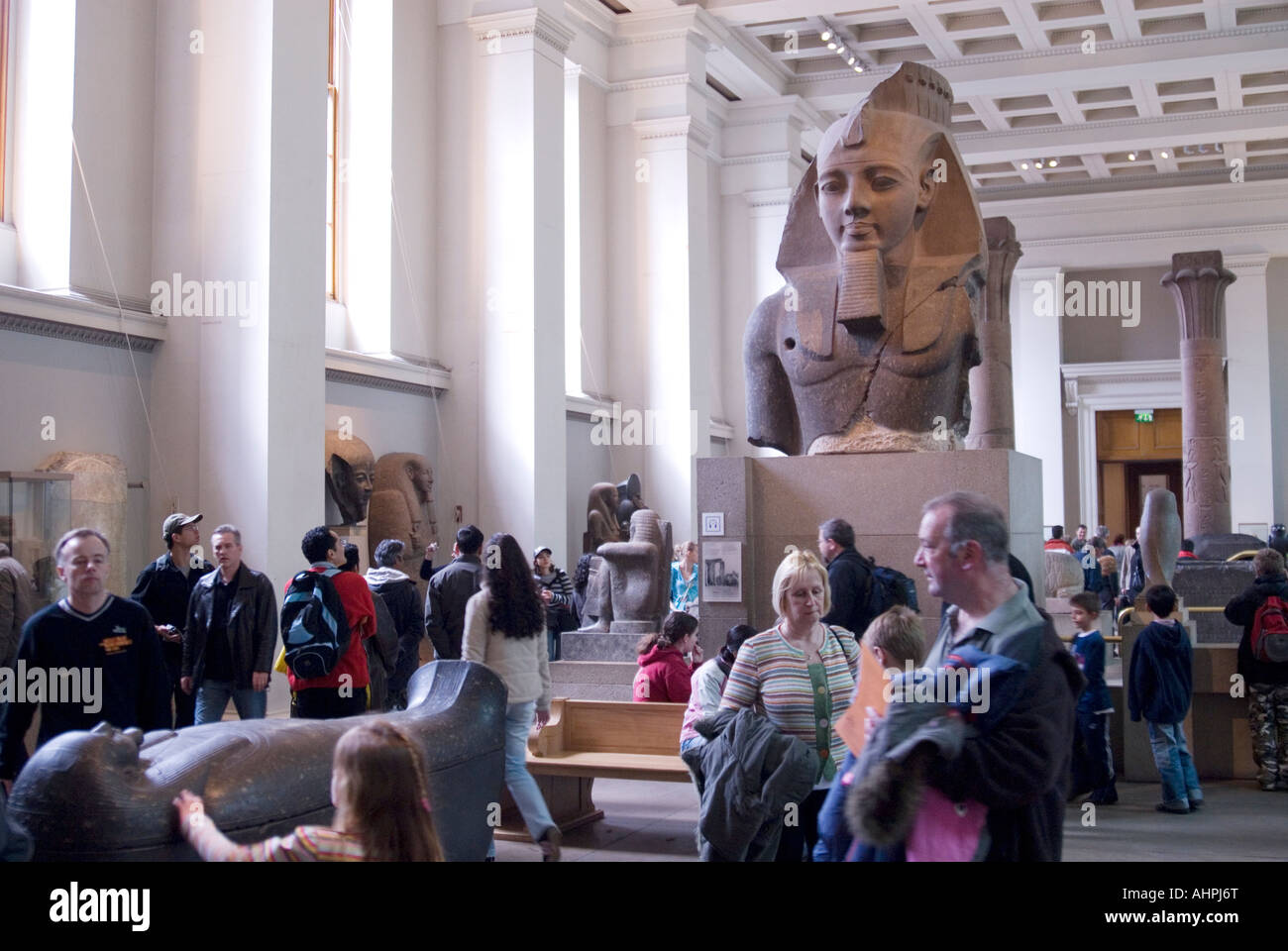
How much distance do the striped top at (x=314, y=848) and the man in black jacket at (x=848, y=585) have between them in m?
3.36

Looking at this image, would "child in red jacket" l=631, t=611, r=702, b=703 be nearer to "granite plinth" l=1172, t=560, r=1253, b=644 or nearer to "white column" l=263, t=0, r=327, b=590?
"white column" l=263, t=0, r=327, b=590

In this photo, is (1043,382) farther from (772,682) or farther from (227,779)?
(227,779)

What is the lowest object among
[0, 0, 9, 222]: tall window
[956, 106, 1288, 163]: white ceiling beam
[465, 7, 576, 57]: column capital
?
[0, 0, 9, 222]: tall window

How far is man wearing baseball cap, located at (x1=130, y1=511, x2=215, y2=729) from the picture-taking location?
20.5 feet

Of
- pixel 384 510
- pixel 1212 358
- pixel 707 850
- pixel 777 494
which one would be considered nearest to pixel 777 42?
pixel 1212 358

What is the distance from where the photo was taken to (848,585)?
5.65 metres

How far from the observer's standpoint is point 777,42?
20.5 metres

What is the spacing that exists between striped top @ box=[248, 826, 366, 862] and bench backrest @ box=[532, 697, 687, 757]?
10.6 feet

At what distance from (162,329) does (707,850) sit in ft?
24.5

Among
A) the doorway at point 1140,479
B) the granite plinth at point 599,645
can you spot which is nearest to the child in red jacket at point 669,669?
the granite plinth at point 599,645

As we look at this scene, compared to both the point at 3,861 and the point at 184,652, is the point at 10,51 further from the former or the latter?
the point at 3,861

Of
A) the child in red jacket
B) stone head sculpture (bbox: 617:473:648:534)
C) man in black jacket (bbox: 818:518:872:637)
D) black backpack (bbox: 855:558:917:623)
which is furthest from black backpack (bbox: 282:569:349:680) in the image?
stone head sculpture (bbox: 617:473:648:534)

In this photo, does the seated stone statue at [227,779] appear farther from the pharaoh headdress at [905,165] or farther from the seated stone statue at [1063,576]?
the seated stone statue at [1063,576]

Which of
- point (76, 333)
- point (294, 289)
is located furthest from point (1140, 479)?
point (76, 333)
